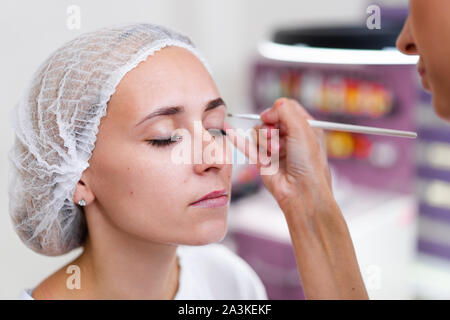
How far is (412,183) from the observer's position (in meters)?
2.84

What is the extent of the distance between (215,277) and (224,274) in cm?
3

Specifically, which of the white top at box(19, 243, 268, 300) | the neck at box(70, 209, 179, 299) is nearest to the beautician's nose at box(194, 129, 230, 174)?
the neck at box(70, 209, 179, 299)

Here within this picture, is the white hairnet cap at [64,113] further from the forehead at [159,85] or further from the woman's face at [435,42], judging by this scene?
the woman's face at [435,42]

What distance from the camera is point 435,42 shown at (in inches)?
33.8

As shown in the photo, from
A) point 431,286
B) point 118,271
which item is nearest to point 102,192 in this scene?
point 118,271

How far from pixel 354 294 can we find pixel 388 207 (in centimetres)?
166

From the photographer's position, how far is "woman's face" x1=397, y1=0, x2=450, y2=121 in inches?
32.9

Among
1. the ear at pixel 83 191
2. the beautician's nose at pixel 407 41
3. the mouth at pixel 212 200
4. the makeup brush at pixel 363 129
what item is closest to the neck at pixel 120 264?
the ear at pixel 83 191

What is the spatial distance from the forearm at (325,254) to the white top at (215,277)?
1.36 ft

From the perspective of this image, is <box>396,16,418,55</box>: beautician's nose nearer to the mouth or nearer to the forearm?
the forearm

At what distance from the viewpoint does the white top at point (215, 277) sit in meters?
1.48

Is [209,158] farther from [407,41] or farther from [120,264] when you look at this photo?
[407,41]

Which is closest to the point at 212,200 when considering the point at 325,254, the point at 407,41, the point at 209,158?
the point at 209,158

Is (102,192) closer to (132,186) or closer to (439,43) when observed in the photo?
(132,186)
